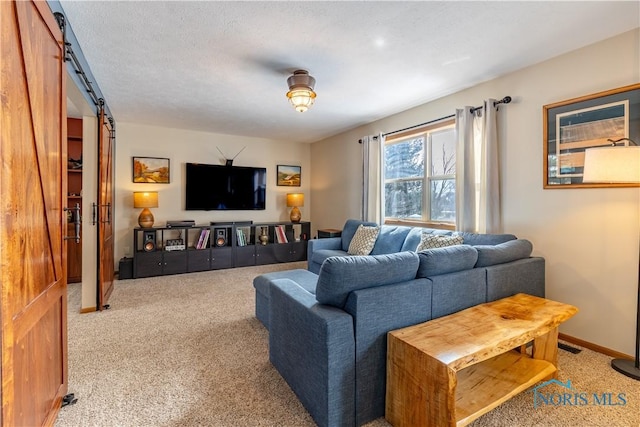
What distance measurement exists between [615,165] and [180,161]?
5544mm

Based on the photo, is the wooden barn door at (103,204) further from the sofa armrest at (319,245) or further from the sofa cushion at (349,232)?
the sofa cushion at (349,232)

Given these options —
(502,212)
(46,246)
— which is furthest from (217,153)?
(502,212)

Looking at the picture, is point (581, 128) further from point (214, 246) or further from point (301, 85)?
point (214, 246)

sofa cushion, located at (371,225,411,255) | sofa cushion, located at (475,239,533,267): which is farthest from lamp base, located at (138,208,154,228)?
sofa cushion, located at (475,239,533,267)

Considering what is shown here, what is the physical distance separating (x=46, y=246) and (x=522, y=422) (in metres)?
2.62

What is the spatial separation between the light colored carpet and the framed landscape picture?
147 centimetres

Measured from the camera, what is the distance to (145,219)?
188 inches

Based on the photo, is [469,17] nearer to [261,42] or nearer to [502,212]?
[261,42]

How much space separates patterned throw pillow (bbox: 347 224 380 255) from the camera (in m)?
3.95

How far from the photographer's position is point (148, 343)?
248 cm

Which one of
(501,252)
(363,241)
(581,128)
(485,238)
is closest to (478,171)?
(485,238)

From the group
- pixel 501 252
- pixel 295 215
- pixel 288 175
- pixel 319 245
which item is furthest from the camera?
pixel 288 175

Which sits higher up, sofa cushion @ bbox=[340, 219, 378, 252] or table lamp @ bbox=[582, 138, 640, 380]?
table lamp @ bbox=[582, 138, 640, 380]

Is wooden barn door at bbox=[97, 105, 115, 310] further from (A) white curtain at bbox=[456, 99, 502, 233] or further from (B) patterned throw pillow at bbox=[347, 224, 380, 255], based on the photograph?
(A) white curtain at bbox=[456, 99, 502, 233]
